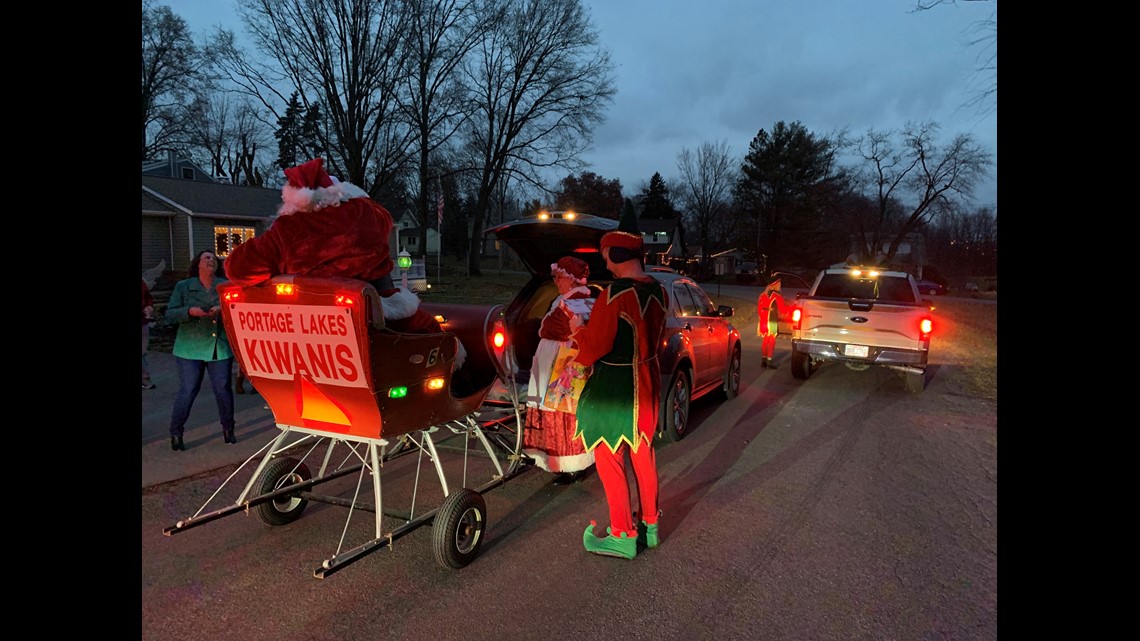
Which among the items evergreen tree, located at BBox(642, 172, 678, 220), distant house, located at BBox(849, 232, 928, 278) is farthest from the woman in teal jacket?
evergreen tree, located at BBox(642, 172, 678, 220)

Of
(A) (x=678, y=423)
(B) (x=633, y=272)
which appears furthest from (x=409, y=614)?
(A) (x=678, y=423)

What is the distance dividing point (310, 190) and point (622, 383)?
209 cm

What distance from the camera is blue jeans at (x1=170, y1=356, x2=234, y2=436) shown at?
19.4 ft

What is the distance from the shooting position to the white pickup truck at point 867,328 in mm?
8844

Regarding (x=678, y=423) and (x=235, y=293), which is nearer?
(x=235, y=293)

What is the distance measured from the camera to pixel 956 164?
3753 cm

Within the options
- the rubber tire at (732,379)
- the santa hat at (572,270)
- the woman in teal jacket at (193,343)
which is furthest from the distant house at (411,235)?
the santa hat at (572,270)

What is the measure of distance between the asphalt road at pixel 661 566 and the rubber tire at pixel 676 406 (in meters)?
0.37

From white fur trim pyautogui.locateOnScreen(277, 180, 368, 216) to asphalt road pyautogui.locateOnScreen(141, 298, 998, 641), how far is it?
180cm

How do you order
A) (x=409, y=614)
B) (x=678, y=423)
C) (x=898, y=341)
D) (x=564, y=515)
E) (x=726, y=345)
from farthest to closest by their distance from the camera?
(x=898, y=341) → (x=726, y=345) → (x=678, y=423) → (x=564, y=515) → (x=409, y=614)
